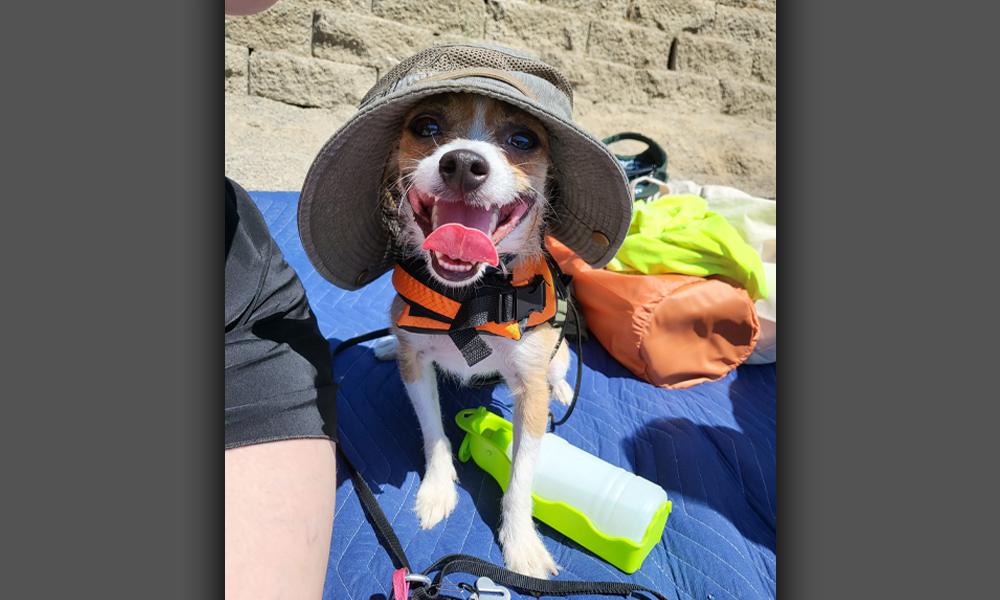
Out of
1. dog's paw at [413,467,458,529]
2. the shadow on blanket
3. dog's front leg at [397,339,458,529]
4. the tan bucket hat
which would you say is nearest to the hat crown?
the tan bucket hat

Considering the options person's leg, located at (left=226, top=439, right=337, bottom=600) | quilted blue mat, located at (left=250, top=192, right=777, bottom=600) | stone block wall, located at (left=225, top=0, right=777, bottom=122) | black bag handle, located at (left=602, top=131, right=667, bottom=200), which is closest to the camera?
person's leg, located at (left=226, top=439, right=337, bottom=600)

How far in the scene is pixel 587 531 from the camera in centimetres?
143

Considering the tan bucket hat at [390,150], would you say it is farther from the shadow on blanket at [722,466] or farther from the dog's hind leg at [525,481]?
the shadow on blanket at [722,466]

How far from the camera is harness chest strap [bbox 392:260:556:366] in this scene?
4.49 feet

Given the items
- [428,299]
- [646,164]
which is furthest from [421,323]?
[646,164]

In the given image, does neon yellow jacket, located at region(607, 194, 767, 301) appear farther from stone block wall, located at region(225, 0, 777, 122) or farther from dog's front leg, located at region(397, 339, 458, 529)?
stone block wall, located at region(225, 0, 777, 122)

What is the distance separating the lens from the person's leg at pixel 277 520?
38.6 inches

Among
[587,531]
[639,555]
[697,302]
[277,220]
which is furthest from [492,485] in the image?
[277,220]

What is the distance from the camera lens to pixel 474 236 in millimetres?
1180

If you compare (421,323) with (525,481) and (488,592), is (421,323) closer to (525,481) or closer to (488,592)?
(525,481)

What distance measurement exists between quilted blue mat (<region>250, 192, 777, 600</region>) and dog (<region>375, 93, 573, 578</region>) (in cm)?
10

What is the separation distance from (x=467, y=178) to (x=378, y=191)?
450mm

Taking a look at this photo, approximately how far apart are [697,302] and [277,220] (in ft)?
7.28
